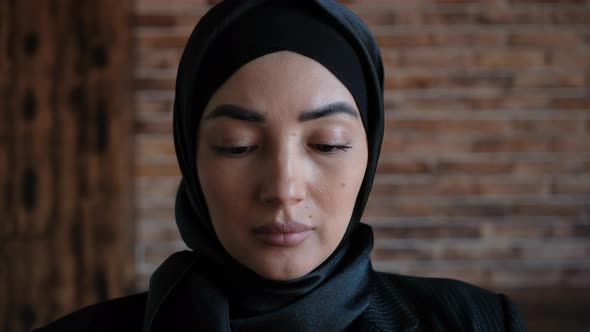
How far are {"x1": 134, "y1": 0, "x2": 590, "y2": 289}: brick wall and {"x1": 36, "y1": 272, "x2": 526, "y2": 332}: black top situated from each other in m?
1.84

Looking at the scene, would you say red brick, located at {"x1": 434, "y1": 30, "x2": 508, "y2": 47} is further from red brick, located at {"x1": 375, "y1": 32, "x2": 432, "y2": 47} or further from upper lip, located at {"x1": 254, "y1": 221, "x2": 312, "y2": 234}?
upper lip, located at {"x1": 254, "y1": 221, "x2": 312, "y2": 234}

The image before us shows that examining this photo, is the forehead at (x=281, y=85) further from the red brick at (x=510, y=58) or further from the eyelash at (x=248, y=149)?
the red brick at (x=510, y=58)

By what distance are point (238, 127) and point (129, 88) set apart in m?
2.22

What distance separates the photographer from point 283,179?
0.79 metres

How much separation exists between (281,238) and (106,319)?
1.33 feet

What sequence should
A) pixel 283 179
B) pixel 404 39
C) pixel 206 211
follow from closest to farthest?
pixel 283 179 → pixel 206 211 → pixel 404 39

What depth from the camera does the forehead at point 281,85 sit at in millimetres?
805

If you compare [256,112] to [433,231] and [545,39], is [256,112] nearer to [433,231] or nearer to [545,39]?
[433,231]

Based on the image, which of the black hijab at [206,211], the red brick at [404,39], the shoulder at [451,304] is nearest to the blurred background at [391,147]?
the red brick at [404,39]

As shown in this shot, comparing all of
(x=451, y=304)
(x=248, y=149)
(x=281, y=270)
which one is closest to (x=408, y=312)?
(x=451, y=304)

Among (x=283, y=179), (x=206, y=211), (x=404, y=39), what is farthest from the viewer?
(x=404, y=39)

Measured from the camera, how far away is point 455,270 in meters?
2.93

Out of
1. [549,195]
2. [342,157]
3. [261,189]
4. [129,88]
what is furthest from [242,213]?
[549,195]

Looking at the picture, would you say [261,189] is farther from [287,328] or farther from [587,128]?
[587,128]
